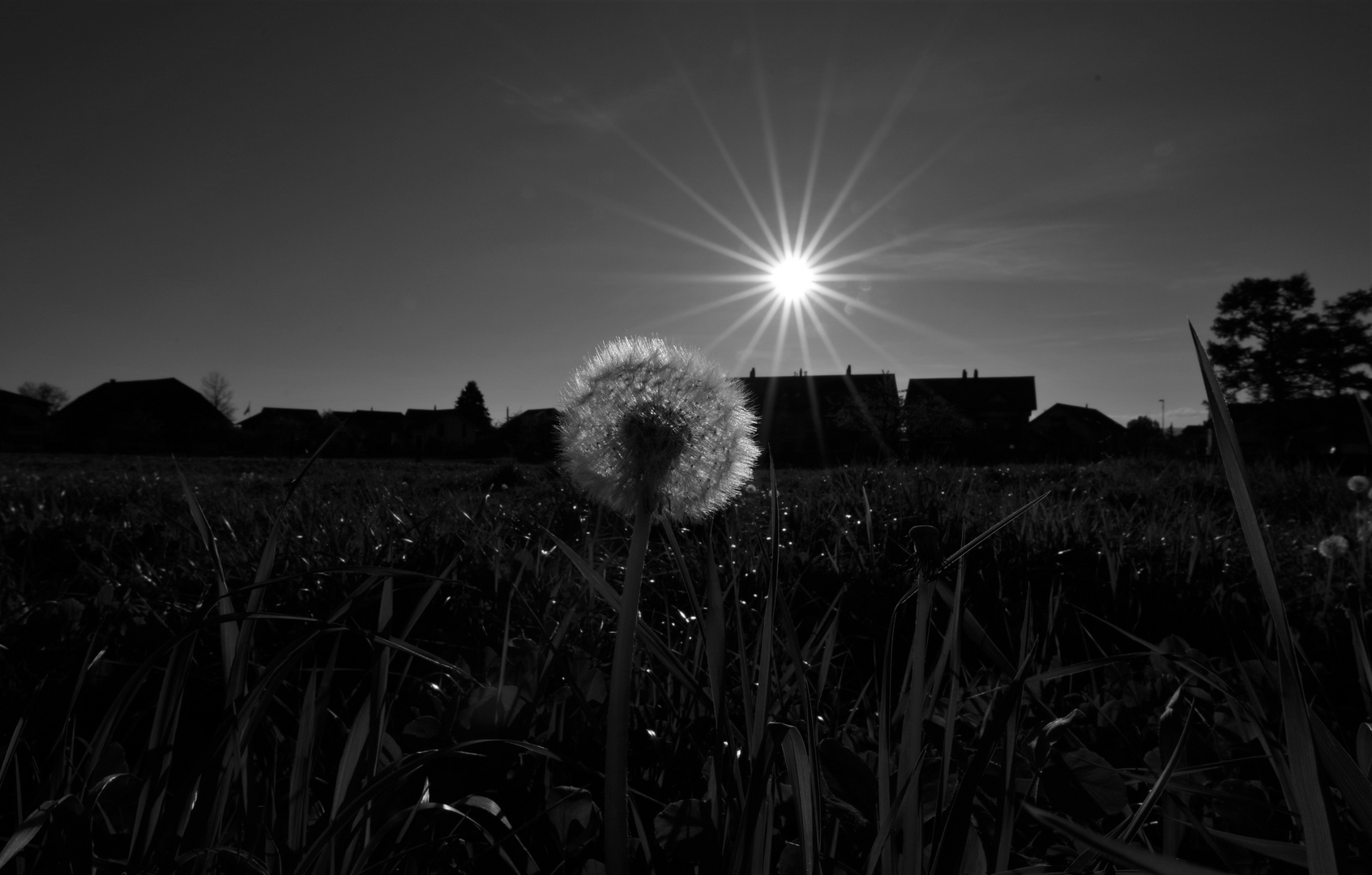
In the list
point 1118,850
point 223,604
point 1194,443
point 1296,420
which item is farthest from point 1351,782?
point 1296,420

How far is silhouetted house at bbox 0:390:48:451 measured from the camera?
54.5 metres

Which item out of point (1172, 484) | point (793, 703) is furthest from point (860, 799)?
point (1172, 484)

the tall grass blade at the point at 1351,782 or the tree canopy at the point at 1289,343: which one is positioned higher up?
the tree canopy at the point at 1289,343

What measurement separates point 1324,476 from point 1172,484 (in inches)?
90.0

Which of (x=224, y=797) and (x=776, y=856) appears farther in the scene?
(x=776, y=856)

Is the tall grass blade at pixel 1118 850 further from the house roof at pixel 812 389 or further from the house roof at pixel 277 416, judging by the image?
the house roof at pixel 277 416

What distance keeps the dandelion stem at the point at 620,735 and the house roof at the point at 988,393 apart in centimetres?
6128

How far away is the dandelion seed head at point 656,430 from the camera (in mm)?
1207

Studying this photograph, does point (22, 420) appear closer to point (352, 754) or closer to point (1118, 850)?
point (352, 754)

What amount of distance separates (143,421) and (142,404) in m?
22.0

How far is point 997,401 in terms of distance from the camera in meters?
61.2

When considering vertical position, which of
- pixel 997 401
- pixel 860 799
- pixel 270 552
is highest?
pixel 997 401

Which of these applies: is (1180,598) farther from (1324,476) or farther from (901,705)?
(1324,476)

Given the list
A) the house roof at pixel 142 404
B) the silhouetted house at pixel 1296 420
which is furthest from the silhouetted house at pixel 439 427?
the silhouetted house at pixel 1296 420
